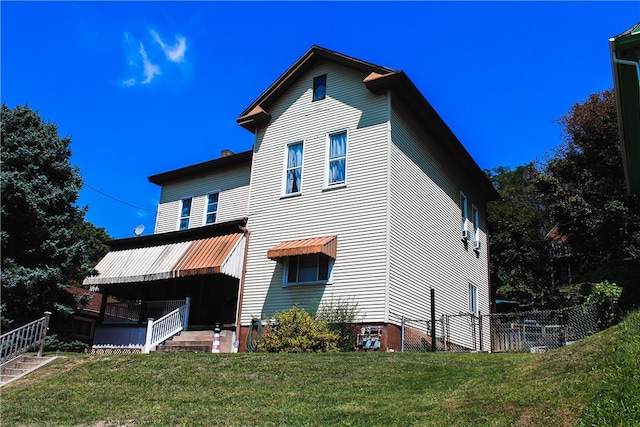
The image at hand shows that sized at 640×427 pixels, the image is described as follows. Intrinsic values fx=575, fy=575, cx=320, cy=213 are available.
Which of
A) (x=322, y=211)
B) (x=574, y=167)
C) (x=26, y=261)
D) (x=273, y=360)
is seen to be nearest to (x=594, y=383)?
(x=273, y=360)

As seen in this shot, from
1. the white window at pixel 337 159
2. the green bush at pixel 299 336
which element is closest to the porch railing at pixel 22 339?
the green bush at pixel 299 336

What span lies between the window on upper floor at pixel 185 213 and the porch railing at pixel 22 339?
386 inches

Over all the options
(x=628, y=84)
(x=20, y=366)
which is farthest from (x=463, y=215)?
(x=20, y=366)

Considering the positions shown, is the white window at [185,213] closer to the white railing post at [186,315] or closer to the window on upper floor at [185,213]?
the window on upper floor at [185,213]

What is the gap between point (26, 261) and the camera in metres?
20.8

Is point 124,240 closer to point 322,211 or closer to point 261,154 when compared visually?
point 261,154

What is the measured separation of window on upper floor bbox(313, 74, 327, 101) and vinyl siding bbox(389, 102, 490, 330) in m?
3.20

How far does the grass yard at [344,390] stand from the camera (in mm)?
7652

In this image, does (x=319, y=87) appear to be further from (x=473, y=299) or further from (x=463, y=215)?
(x=473, y=299)

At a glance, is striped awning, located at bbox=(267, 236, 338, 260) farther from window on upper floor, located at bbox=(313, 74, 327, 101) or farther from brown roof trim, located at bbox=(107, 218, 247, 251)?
Result: window on upper floor, located at bbox=(313, 74, 327, 101)

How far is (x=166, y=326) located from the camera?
66.2 ft

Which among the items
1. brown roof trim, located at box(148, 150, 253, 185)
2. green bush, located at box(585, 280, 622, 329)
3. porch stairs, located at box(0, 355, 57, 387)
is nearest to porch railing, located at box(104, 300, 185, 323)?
porch stairs, located at box(0, 355, 57, 387)

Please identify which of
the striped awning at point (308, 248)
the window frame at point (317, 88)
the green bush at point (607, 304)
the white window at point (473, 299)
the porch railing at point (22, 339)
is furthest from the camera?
the white window at point (473, 299)

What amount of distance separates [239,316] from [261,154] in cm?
640
